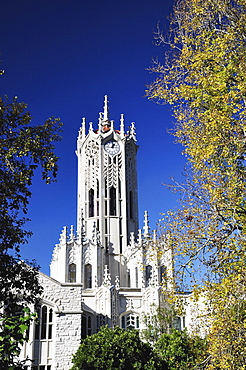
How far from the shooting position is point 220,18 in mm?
14695

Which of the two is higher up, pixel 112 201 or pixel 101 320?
pixel 112 201

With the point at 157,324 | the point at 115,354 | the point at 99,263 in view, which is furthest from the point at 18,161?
the point at 99,263

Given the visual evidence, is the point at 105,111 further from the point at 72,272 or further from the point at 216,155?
the point at 216,155

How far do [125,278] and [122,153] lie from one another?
14.7 metres

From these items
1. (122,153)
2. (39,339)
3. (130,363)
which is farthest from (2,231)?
(122,153)

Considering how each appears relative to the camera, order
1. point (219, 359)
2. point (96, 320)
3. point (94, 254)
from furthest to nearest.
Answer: point (94, 254) → point (96, 320) → point (219, 359)

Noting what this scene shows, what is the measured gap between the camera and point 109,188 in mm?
51438

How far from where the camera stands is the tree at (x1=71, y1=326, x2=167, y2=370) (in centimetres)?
2533

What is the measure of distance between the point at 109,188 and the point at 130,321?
58.3 ft

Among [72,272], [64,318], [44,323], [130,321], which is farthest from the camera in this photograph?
[72,272]

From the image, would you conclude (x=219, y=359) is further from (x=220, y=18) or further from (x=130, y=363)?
(x=130, y=363)

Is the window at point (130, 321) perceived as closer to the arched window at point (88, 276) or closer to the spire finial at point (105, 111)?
the arched window at point (88, 276)

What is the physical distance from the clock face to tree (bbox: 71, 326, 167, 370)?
28.2m

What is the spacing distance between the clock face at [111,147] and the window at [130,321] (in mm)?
21108
